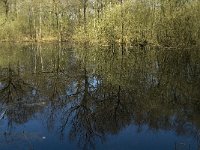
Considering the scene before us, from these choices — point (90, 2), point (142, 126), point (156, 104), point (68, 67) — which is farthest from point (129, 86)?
point (90, 2)

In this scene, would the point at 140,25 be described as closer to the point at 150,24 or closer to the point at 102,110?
the point at 150,24

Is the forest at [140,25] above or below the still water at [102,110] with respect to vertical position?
above

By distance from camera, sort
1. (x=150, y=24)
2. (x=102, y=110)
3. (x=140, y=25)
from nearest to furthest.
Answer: (x=102, y=110), (x=150, y=24), (x=140, y=25)

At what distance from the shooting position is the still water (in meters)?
11.2

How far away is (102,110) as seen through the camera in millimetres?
14852

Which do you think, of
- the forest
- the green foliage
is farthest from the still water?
the forest

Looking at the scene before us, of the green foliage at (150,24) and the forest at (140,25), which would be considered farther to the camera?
the forest at (140,25)

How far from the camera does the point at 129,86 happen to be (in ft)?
64.5

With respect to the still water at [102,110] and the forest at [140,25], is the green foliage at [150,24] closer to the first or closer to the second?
the forest at [140,25]

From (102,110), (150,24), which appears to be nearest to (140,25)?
(150,24)

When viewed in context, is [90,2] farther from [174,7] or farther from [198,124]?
[198,124]

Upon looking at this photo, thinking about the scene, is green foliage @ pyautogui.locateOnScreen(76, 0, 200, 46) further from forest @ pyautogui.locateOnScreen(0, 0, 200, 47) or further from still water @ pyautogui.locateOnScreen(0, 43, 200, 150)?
still water @ pyautogui.locateOnScreen(0, 43, 200, 150)

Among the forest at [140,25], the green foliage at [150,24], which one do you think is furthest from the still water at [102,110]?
the forest at [140,25]

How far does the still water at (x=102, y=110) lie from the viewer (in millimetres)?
11172
